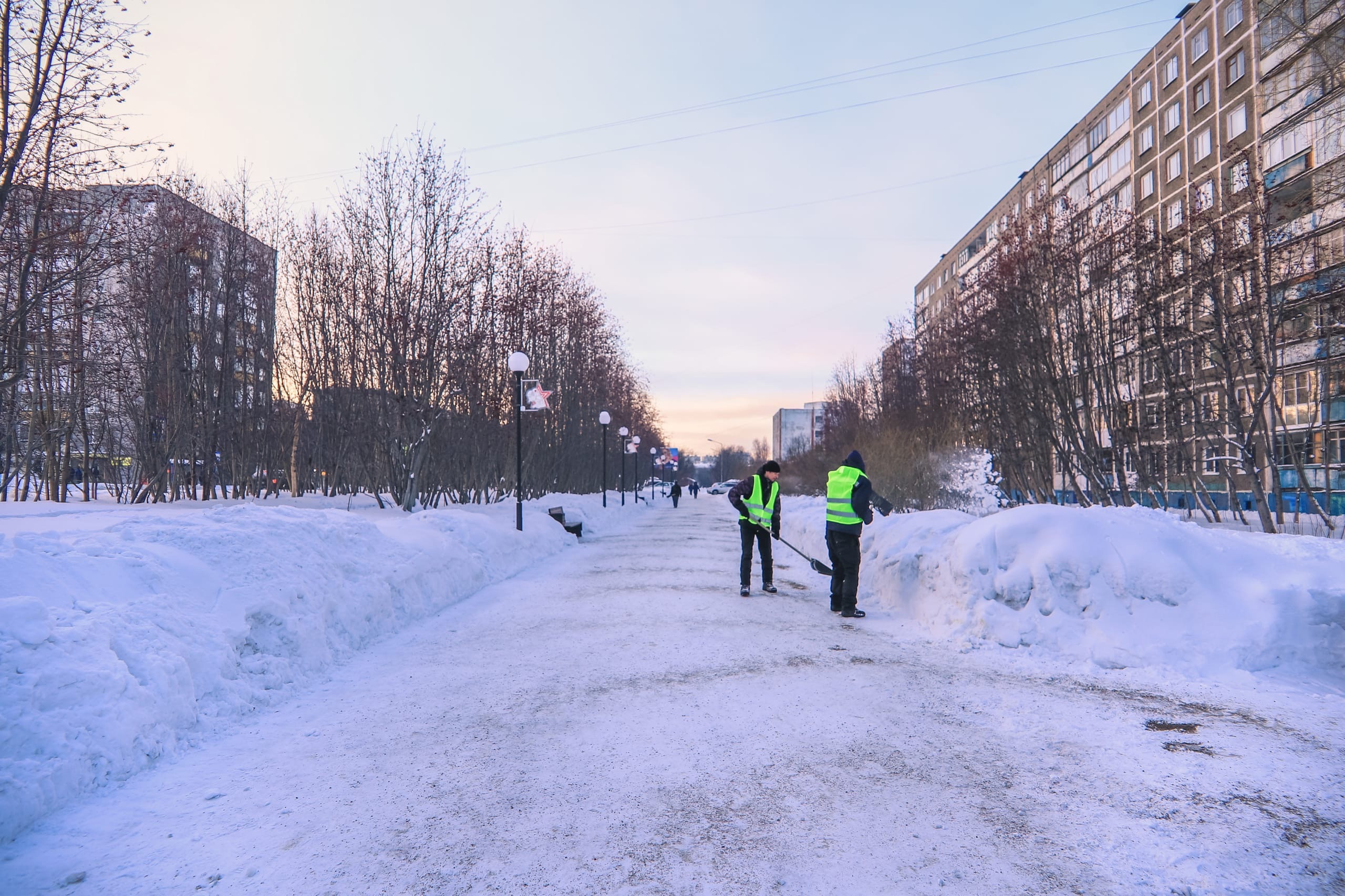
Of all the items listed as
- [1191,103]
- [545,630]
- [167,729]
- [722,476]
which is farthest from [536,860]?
[722,476]

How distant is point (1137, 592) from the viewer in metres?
6.52

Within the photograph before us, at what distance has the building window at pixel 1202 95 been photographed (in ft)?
113

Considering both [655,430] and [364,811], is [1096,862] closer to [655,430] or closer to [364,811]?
[364,811]

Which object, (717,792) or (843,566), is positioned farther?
(843,566)

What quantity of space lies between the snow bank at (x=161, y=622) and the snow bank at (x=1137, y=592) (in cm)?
601

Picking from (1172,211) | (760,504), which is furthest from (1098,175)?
(760,504)

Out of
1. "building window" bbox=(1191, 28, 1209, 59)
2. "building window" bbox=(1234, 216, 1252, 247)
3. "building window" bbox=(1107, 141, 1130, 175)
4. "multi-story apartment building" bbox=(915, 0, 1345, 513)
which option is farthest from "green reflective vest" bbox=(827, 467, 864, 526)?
"building window" bbox=(1107, 141, 1130, 175)

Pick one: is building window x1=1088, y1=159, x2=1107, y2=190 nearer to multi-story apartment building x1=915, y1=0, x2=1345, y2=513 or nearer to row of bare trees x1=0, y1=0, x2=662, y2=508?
multi-story apartment building x1=915, y1=0, x2=1345, y2=513

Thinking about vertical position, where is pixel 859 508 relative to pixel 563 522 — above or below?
above

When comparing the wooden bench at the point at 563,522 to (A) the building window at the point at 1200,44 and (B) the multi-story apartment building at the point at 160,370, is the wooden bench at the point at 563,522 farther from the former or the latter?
(A) the building window at the point at 1200,44

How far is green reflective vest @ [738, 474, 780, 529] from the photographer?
10.3m

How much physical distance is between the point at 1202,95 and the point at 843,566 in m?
40.0

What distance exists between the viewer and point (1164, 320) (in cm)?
1498

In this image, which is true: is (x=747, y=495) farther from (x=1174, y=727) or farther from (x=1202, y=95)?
(x=1202, y=95)
